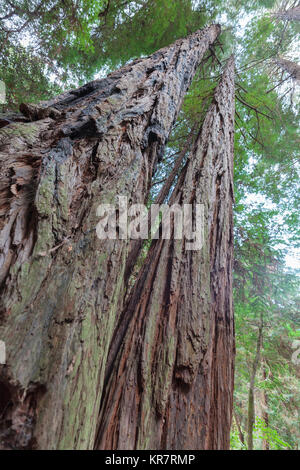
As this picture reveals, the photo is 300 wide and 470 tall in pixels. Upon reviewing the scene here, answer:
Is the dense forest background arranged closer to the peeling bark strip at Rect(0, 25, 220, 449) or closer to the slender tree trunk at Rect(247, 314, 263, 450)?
the slender tree trunk at Rect(247, 314, 263, 450)

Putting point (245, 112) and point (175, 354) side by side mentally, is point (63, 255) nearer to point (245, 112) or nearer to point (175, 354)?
point (175, 354)

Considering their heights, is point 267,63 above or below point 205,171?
above

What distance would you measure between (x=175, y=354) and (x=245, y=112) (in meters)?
4.99

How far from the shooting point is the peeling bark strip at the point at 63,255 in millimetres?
526

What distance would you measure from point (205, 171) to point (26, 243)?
3.48 ft

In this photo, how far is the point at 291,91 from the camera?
15.5ft

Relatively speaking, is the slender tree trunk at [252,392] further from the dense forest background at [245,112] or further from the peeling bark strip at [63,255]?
the peeling bark strip at [63,255]

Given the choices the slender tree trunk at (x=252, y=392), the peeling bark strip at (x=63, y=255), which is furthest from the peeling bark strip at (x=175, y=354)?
the slender tree trunk at (x=252, y=392)

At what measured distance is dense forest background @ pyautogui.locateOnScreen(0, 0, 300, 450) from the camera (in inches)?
143

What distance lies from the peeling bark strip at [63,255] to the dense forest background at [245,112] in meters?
2.43

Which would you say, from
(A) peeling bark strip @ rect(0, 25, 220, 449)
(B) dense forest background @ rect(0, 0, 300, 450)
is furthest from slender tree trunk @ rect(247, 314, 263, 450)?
(A) peeling bark strip @ rect(0, 25, 220, 449)
